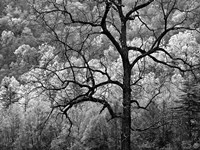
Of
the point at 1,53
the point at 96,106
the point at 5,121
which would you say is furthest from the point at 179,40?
the point at 1,53

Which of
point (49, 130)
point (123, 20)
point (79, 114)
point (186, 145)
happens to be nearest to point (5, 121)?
point (49, 130)

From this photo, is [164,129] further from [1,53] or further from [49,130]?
[1,53]

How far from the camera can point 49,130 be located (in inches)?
1160

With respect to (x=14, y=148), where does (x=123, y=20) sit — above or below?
above

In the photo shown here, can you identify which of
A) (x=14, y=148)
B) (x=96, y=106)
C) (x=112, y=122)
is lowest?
(x=14, y=148)

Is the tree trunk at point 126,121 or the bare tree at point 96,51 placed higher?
the bare tree at point 96,51

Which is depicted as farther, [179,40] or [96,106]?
[179,40]

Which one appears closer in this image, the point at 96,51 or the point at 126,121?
the point at 126,121

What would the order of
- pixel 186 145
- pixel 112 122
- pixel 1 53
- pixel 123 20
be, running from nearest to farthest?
pixel 123 20 < pixel 186 145 < pixel 112 122 < pixel 1 53

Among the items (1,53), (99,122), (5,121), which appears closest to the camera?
(99,122)

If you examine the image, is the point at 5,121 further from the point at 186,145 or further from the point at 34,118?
the point at 186,145

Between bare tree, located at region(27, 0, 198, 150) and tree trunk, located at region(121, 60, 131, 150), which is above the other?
bare tree, located at region(27, 0, 198, 150)

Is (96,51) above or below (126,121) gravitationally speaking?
above

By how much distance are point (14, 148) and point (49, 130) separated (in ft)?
13.3
